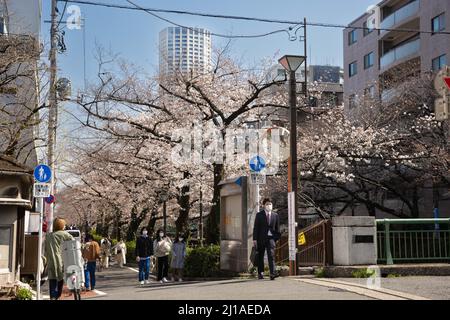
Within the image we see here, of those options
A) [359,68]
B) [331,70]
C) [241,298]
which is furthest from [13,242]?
[331,70]

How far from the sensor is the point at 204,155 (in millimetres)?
23641

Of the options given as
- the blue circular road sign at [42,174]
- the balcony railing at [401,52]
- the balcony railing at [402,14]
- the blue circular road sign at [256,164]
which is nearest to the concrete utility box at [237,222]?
the blue circular road sign at [256,164]

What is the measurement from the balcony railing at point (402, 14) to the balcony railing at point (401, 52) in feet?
6.17

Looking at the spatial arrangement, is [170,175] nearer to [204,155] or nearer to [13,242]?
[204,155]

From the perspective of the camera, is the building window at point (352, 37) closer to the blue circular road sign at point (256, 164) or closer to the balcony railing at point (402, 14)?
the balcony railing at point (402, 14)

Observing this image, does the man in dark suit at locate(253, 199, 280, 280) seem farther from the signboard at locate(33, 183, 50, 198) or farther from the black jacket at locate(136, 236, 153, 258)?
the signboard at locate(33, 183, 50, 198)

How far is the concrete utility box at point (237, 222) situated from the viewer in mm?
14930

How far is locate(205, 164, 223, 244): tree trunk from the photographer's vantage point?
2039cm

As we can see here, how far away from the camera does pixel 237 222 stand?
15562mm

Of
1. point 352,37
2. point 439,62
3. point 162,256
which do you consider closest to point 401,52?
point 439,62

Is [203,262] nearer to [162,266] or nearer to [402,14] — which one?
[162,266]

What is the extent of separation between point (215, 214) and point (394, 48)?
23996 mm

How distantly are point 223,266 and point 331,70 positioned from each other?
5116 centimetres

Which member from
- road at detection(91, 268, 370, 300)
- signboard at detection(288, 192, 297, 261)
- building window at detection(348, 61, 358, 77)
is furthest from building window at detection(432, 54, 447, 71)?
road at detection(91, 268, 370, 300)
